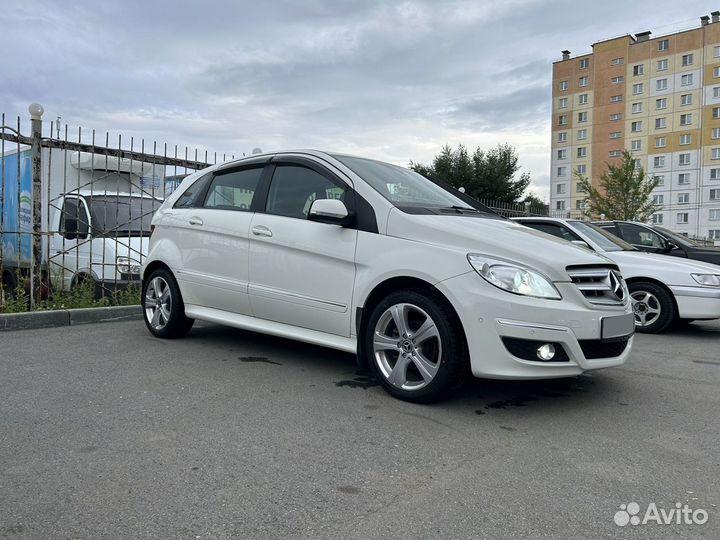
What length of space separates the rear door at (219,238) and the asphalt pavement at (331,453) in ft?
2.14

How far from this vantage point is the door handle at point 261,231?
473 cm

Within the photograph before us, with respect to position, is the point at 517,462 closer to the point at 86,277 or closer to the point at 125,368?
the point at 125,368

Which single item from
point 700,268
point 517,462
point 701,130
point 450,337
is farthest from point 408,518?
point 701,130

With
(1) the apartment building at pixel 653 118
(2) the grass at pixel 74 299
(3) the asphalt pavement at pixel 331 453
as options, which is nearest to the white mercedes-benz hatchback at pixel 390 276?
(3) the asphalt pavement at pixel 331 453

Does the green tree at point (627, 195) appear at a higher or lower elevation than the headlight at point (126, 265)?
higher

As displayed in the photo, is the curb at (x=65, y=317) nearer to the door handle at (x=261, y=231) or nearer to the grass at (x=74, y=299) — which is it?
the grass at (x=74, y=299)

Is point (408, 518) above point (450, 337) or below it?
below

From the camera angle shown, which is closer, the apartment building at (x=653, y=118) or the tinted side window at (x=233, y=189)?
the tinted side window at (x=233, y=189)

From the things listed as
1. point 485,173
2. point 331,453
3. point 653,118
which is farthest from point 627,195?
point 653,118

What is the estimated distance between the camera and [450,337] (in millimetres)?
3570

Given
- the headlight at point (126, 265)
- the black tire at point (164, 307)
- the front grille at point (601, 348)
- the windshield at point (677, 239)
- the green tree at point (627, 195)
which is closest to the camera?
the front grille at point (601, 348)

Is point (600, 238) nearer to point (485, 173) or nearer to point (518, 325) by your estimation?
point (518, 325)

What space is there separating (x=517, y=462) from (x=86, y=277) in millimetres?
6531

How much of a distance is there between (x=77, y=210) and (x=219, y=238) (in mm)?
3892
